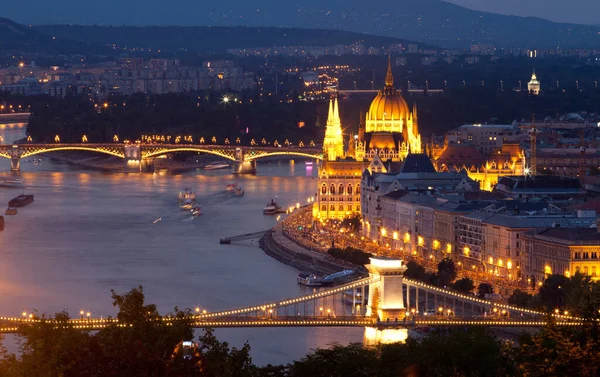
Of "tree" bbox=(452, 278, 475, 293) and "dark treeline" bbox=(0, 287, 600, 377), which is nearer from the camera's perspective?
"dark treeline" bbox=(0, 287, 600, 377)

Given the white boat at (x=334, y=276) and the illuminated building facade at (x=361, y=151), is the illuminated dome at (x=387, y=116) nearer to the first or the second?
the illuminated building facade at (x=361, y=151)

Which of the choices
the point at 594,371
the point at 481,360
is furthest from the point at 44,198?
the point at 594,371

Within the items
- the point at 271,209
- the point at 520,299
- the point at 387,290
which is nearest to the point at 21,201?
the point at 271,209

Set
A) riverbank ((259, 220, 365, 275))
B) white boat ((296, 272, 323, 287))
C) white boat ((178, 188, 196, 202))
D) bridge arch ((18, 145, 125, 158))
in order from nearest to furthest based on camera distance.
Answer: white boat ((296, 272, 323, 287)) → riverbank ((259, 220, 365, 275)) → white boat ((178, 188, 196, 202)) → bridge arch ((18, 145, 125, 158))

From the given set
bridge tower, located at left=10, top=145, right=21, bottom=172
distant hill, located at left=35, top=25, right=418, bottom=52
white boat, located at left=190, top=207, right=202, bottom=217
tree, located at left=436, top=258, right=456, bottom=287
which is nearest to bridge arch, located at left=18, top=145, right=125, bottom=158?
bridge tower, located at left=10, top=145, right=21, bottom=172

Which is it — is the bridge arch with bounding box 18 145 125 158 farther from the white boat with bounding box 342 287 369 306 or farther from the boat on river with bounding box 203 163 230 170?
the white boat with bounding box 342 287 369 306

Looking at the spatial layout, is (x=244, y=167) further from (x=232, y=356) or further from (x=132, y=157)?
(x=232, y=356)
